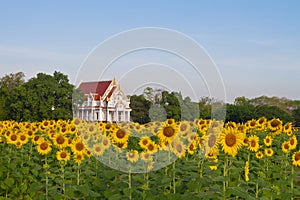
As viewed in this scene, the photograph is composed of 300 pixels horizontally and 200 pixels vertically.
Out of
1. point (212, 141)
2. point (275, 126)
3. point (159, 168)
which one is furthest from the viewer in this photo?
point (275, 126)

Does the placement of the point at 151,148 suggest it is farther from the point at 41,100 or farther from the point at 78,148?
the point at 41,100

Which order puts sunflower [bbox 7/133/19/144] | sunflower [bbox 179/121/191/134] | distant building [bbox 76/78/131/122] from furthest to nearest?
sunflower [bbox 7/133/19/144] → distant building [bbox 76/78/131/122] → sunflower [bbox 179/121/191/134]

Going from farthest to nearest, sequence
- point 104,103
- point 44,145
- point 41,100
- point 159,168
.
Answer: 1. point 41,100
2. point 104,103
3. point 44,145
4. point 159,168

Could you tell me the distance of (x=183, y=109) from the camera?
7.96m

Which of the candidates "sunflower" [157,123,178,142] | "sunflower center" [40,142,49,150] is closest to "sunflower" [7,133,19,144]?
"sunflower center" [40,142,49,150]

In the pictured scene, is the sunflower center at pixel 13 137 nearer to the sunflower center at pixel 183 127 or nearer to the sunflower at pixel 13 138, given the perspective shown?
the sunflower at pixel 13 138

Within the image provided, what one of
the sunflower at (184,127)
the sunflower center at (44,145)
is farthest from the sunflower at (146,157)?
the sunflower center at (44,145)

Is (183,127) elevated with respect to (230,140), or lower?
elevated

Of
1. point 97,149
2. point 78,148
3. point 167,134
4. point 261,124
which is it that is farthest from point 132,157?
point 261,124

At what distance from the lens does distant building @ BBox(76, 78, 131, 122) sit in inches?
294

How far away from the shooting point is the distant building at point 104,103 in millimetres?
→ 7465

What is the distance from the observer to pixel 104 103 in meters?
9.66

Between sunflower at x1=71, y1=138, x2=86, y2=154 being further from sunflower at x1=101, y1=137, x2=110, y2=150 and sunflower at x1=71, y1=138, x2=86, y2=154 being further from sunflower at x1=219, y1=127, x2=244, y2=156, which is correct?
sunflower at x1=219, y1=127, x2=244, y2=156

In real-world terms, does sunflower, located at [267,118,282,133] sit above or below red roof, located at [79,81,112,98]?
below
